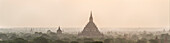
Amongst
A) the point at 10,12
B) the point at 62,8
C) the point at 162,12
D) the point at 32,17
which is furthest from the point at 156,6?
the point at 10,12

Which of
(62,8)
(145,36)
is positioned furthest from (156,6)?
(62,8)

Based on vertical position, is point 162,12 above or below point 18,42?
above

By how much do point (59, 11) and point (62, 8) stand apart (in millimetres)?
45

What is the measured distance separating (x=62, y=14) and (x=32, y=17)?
31cm

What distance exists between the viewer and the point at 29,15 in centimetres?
304

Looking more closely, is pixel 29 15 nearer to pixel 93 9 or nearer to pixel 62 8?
pixel 62 8

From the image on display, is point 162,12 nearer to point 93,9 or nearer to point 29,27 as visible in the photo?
point 93,9

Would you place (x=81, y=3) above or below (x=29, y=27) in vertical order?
above

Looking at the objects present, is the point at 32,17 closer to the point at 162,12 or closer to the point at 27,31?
the point at 27,31

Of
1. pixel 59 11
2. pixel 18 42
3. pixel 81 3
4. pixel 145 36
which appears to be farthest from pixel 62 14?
pixel 145 36

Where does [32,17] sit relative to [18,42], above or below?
above

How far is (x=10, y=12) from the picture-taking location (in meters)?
3.04

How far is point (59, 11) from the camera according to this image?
9.97 feet

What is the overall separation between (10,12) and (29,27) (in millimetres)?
264
